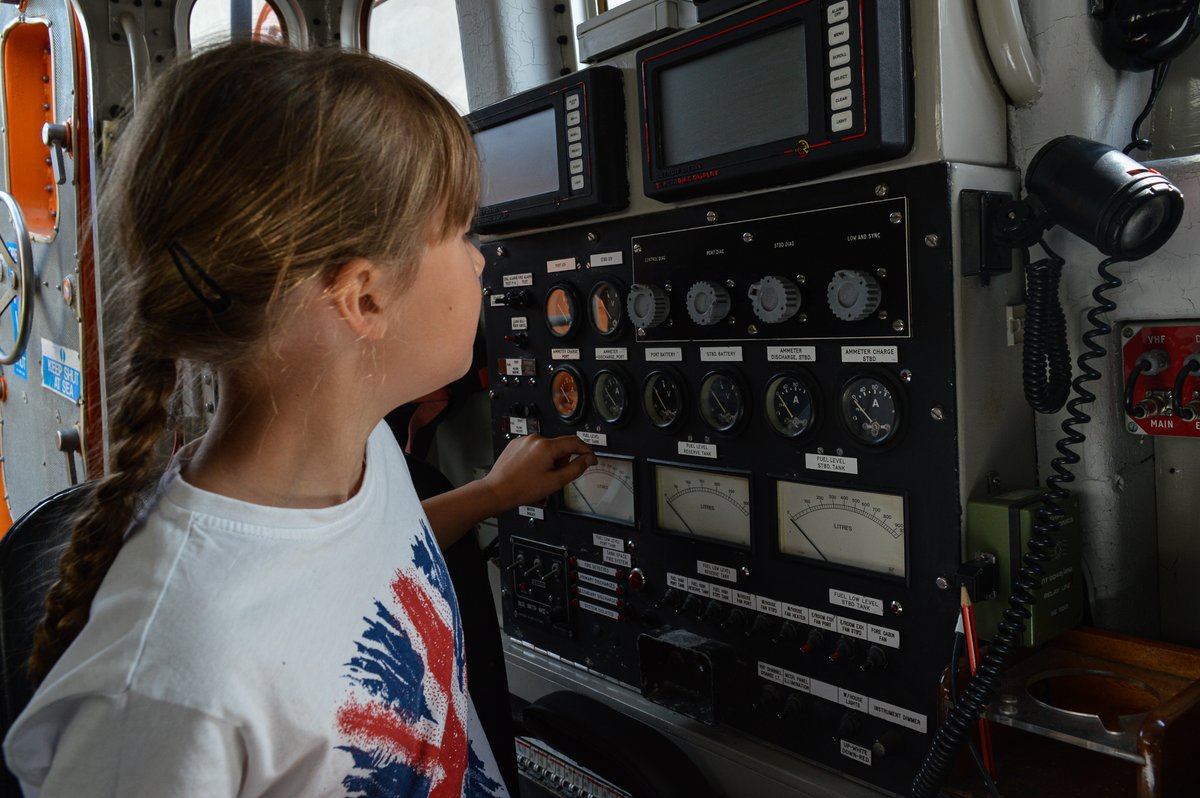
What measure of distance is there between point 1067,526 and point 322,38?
8.49 feet

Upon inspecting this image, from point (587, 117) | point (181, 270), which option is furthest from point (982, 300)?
point (181, 270)

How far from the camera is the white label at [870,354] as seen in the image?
1.20m

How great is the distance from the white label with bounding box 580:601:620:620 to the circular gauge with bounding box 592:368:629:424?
14.5 inches

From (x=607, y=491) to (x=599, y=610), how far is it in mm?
238

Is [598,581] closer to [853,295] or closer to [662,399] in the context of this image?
[662,399]

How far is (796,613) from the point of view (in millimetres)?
1368

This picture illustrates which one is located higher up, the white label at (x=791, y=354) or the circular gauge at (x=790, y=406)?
the white label at (x=791, y=354)

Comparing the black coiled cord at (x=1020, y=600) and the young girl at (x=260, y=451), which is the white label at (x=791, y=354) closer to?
the black coiled cord at (x=1020, y=600)

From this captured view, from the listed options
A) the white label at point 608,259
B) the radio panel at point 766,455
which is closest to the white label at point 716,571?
the radio panel at point 766,455

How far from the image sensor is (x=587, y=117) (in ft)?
4.99

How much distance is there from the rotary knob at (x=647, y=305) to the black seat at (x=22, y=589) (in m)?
0.86

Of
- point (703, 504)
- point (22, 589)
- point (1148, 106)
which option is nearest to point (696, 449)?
point (703, 504)

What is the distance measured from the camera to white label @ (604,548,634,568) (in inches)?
65.0

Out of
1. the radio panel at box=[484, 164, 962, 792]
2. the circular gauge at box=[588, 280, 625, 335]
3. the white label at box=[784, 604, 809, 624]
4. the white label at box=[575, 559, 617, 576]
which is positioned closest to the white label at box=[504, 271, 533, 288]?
the radio panel at box=[484, 164, 962, 792]
